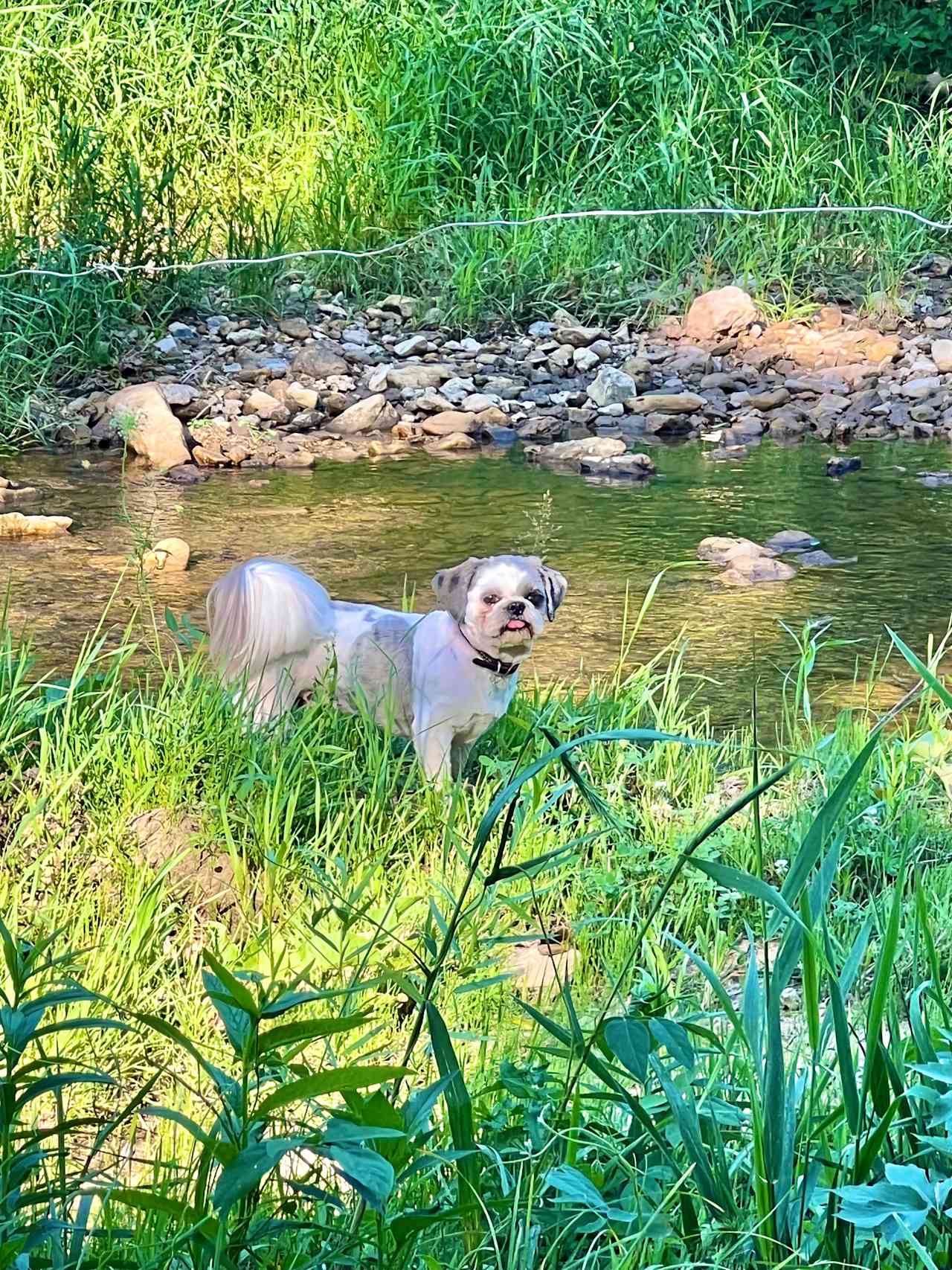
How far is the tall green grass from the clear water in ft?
6.07

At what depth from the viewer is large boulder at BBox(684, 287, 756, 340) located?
838cm

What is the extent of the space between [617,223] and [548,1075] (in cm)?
747

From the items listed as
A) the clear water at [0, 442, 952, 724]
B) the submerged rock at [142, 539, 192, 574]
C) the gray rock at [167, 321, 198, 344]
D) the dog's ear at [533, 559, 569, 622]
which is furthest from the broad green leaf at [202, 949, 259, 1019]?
the gray rock at [167, 321, 198, 344]

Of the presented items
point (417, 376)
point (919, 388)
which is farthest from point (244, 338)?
point (919, 388)

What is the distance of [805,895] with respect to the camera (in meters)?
1.73

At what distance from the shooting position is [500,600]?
11.0 ft

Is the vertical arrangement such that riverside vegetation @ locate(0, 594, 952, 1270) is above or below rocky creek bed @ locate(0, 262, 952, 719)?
above

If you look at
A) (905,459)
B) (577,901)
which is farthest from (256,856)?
(905,459)

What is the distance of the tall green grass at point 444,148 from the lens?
821 cm

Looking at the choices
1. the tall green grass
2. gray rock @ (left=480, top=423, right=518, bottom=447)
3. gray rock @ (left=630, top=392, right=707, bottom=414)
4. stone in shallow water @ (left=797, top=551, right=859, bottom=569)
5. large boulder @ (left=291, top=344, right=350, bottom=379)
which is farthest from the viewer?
the tall green grass

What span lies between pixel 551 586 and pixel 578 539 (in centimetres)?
242

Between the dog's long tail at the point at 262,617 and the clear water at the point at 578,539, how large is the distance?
0.69 meters

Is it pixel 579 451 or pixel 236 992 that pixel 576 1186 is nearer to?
pixel 236 992

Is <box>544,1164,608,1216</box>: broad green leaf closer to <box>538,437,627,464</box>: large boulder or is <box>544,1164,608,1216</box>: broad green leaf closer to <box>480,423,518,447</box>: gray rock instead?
<box>538,437,627,464</box>: large boulder
